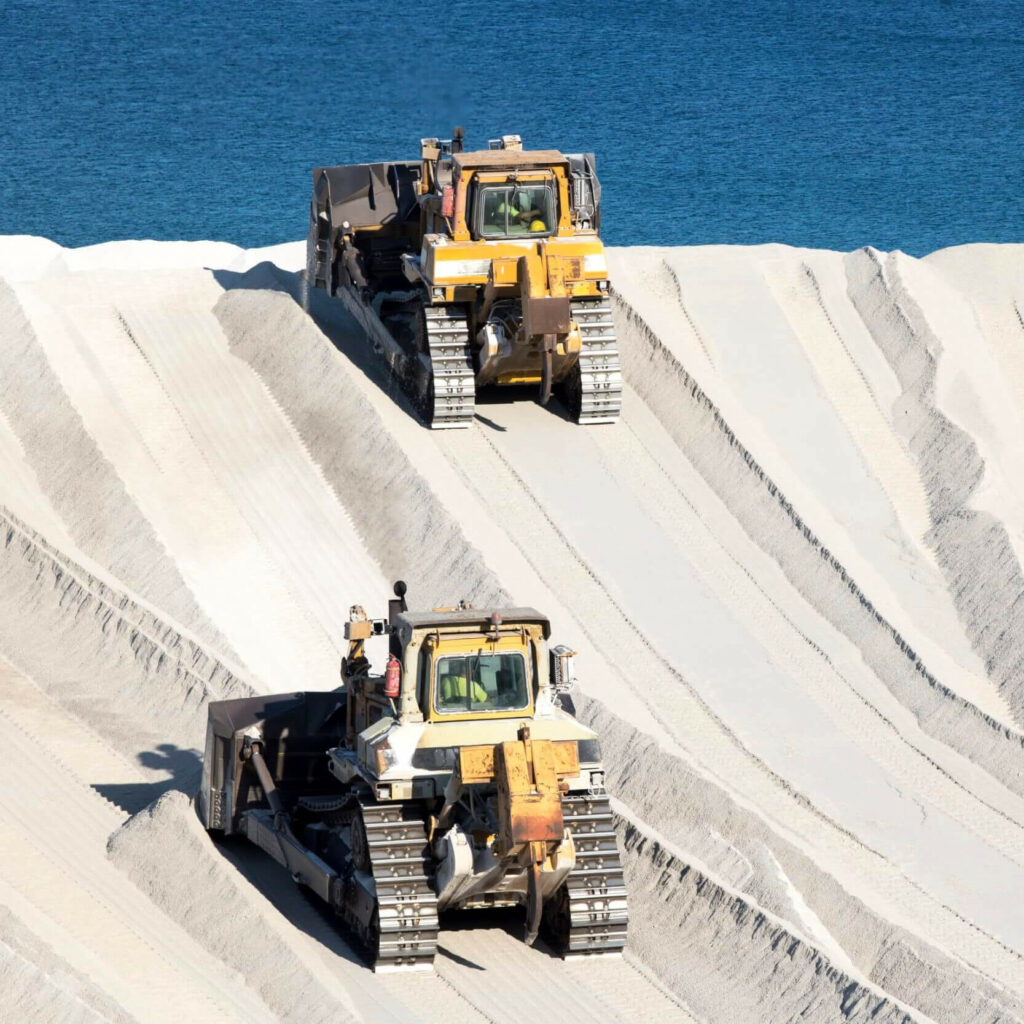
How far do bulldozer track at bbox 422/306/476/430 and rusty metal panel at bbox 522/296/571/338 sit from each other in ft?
4.53

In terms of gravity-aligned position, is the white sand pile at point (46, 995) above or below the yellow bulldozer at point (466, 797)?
below

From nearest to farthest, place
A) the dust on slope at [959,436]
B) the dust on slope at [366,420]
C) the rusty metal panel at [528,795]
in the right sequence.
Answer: the rusty metal panel at [528,795], the dust on slope at [366,420], the dust on slope at [959,436]

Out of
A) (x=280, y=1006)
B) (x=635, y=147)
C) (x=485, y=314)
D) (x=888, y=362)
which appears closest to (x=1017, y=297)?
(x=888, y=362)

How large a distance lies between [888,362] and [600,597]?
7.45 m

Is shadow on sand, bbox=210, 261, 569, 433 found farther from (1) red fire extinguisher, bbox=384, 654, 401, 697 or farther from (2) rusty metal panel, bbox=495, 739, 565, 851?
(2) rusty metal panel, bbox=495, 739, 565, 851

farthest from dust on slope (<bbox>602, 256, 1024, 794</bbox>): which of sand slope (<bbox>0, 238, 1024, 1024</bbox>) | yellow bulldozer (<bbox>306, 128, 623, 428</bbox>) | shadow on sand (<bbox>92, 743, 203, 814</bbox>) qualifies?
shadow on sand (<bbox>92, 743, 203, 814</bbox>)

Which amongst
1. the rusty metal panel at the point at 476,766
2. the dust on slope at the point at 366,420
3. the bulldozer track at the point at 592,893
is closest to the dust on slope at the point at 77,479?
the dust on slope at the point at 366,420

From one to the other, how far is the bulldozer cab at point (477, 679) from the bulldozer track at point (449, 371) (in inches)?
395

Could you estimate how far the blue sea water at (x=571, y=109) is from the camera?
5981 cm

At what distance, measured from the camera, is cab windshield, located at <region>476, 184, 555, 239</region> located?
2548cm

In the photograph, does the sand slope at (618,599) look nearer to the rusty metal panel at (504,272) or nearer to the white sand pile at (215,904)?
the white sand pile at (215,904)

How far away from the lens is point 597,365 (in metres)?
25.6

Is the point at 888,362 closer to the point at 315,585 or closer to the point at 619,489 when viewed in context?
the point at 619,489

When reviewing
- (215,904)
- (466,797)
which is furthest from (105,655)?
(466,797)
